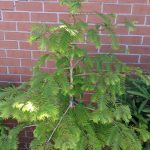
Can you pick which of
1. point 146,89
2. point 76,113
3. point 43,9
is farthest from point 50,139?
point 43,9

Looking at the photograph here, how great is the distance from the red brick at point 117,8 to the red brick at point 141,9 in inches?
2.2

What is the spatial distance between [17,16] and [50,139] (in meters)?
1.44

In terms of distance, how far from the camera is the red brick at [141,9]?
2891mm

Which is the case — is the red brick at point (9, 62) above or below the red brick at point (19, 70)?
above

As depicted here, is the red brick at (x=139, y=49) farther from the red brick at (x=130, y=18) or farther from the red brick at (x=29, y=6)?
the red brick at (x=29, y=6)

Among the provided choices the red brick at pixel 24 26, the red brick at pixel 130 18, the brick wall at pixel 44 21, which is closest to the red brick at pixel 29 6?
the brick wall at pixel 44 21

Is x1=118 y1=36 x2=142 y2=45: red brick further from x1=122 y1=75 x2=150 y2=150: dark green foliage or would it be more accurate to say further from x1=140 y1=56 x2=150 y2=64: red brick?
x1=122 y1=75 x2=150 y2=150: dark green foliage

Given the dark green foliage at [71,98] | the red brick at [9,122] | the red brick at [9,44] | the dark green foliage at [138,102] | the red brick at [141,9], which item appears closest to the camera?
the dark green foliage at [71,98]

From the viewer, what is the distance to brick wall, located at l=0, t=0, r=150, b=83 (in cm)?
290

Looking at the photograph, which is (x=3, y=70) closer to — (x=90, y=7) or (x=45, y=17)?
(x=45, y=17)

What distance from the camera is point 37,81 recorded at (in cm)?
191

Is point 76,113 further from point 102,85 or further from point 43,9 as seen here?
point 43,9

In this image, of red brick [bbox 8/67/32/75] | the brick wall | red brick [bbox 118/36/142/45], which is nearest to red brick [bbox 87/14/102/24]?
the brick wall

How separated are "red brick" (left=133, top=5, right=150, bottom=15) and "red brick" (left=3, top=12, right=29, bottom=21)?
40.3 inches
